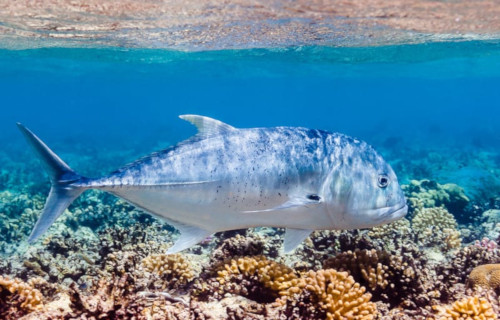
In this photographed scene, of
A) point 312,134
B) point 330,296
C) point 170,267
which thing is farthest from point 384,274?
point 170,267

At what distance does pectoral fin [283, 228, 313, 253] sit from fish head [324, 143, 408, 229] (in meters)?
0.33

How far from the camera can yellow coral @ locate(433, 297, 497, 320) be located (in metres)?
3.68

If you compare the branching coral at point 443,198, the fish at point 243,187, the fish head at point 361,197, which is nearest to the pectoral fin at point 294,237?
the fish at point 243,187

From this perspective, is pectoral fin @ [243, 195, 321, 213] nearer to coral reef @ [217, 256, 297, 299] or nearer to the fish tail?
coral reef @ [217, 256, 297, 299]

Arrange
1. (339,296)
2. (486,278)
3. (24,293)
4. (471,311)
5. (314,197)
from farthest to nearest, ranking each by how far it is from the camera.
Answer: (486,278) < (24,293) < (339,296) < (314,197) < (471,311)

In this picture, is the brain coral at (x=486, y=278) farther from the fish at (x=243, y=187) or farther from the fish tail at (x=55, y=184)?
the fish tail at (x=55, y=184)

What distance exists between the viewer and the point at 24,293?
161 inches

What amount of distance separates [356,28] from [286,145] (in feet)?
52.0

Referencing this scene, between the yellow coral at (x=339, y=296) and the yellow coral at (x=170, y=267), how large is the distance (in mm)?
2092

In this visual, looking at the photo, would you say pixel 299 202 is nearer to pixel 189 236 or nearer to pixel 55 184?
pixel 189 236

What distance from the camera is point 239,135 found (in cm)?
422

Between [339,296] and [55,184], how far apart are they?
10.0ft

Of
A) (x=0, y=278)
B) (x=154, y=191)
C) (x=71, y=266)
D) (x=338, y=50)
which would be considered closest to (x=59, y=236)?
(x=71, y=266)

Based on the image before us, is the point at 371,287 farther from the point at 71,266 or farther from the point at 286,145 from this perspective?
the point at 71,266
